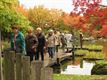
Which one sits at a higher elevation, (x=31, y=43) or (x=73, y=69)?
(x=31, y=43)

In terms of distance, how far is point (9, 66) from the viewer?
8.97 meters

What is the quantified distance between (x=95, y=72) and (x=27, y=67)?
41.8 ft

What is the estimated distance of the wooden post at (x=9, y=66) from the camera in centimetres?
885

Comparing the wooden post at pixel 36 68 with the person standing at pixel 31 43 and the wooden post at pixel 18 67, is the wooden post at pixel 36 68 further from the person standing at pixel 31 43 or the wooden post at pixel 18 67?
the person standing at pixel 31 43

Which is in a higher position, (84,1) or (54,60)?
(84,1)

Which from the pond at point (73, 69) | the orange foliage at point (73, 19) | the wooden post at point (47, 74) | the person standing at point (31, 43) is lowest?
the pond at point (73, 69)

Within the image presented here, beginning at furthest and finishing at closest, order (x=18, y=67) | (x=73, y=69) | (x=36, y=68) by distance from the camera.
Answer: (x=73, y=69) < (x=18, y=67) < (x=36, y=68)

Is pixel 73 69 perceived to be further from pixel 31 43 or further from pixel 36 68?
pixel 36 68

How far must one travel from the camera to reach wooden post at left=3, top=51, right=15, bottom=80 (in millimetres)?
8852

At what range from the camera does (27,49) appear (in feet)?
59.2

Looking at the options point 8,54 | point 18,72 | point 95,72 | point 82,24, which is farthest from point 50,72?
point 95,72

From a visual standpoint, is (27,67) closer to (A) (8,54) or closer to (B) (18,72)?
(B) (18,72)

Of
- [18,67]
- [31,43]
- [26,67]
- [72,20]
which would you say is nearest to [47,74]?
[26,67]

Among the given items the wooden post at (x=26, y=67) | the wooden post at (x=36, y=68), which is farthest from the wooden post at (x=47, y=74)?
the wooden post at (x=26, y=67)
